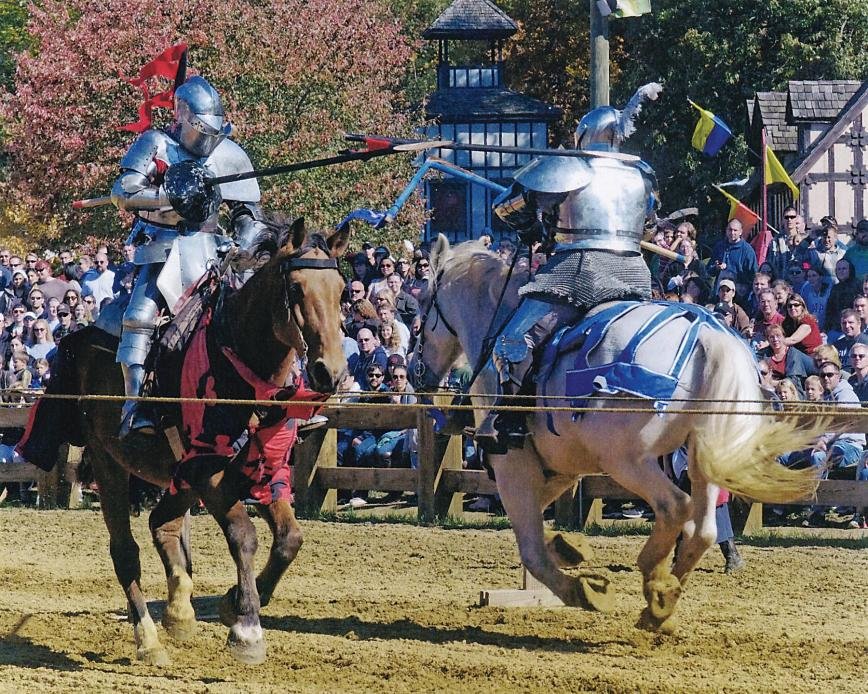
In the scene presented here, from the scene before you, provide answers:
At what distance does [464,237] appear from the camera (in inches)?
1720

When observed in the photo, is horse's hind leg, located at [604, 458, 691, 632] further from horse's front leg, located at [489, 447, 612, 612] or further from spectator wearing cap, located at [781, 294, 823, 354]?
spectator wearing cap, located at [781, 294, 823, 354]

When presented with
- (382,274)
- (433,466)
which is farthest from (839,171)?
(433,466)

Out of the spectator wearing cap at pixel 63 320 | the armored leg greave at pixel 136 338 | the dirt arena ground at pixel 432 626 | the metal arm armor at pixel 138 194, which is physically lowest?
the dirt arena ground at pixel 432 626

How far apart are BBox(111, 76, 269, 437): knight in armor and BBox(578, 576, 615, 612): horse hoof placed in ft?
8.15

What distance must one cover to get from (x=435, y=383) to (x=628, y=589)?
1807 mm

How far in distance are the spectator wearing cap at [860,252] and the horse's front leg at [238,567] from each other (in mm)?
7878

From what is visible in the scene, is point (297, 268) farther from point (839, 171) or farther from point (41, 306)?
point (839, 171)

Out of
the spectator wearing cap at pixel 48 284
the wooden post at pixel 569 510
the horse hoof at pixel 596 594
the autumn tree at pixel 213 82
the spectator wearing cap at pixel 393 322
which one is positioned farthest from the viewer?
the autumn tree at pixel 213 82

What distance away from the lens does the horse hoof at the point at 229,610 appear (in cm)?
739

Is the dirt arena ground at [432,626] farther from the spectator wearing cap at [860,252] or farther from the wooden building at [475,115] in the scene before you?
the wooden building at [475,115]

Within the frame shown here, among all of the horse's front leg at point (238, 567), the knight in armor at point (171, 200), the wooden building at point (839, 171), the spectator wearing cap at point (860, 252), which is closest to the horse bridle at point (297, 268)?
the horse's front leg at point (238, 567)

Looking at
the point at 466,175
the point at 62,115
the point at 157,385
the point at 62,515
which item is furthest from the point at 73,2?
the point at 157,385

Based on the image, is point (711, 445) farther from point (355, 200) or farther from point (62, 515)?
point (355, 200)

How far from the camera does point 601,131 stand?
8742 millimetres
